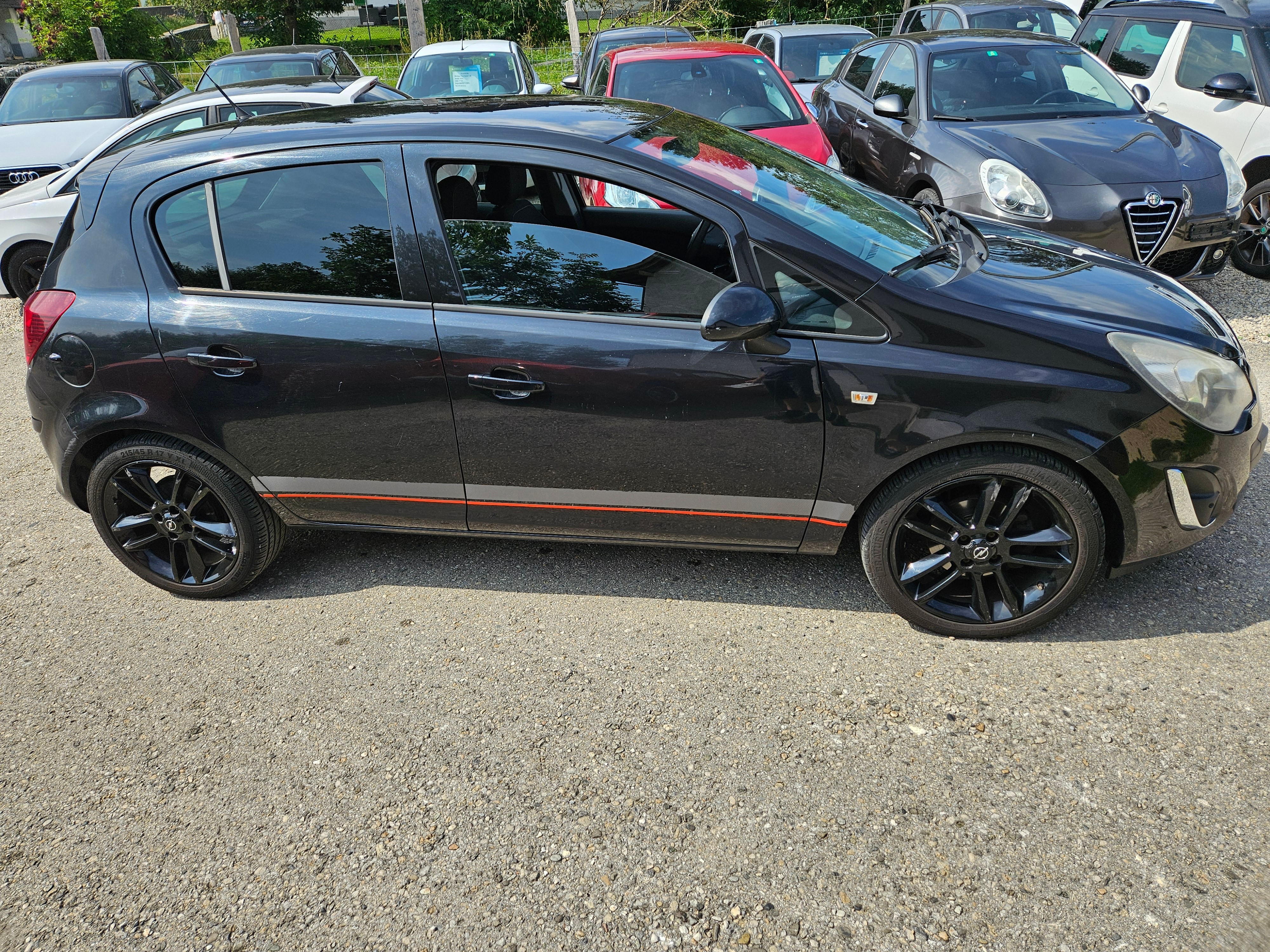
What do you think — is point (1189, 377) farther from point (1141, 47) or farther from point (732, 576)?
point (1141, 47)

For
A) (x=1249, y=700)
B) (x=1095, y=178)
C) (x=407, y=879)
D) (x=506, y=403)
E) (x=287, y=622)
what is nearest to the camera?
(x=407, y=879)

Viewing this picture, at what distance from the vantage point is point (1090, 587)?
342 cm

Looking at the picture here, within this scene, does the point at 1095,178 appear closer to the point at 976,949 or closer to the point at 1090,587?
the point at 1090,587

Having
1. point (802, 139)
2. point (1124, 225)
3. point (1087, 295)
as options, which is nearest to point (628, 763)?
point (1087, 295)

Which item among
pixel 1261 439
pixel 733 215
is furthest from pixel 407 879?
pixel 1261 439

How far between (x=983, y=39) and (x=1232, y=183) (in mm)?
2262

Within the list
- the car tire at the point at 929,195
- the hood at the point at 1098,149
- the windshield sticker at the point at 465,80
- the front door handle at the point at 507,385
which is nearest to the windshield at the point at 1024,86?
the hood at the point at 1098,149

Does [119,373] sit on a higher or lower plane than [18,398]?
higher

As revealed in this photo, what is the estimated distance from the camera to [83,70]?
10.1 m

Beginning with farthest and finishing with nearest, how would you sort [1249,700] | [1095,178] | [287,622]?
[1095,178], [287,622], [1249,700]

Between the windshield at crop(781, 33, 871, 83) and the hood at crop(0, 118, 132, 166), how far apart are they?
26.0ft

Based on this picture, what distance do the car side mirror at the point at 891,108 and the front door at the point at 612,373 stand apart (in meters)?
4.47

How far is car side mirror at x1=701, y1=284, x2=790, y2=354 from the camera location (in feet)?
9.16

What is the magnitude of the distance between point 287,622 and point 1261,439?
357cm
